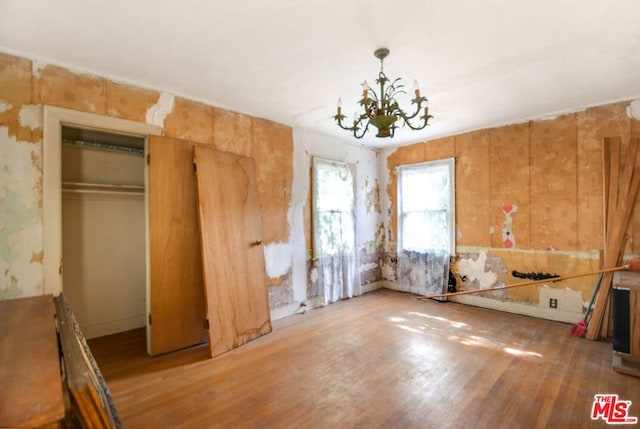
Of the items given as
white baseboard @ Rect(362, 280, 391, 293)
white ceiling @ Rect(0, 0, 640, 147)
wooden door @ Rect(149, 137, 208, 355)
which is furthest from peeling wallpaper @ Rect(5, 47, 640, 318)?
white baseboard @ Rect(362, 280, 391, 293)

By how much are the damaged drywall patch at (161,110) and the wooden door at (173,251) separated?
0.68 ft

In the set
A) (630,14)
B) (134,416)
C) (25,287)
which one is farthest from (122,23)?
(630,14)

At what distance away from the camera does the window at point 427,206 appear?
4746 mm

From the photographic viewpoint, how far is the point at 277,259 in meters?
4.04

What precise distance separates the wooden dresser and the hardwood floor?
890 millimetres

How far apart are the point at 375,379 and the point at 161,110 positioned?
3.25 m

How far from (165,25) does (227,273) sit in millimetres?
2229

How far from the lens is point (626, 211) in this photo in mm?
3236

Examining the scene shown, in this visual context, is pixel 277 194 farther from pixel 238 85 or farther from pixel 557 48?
pixel 557 48

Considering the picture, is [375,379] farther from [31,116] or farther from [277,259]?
[31,116]

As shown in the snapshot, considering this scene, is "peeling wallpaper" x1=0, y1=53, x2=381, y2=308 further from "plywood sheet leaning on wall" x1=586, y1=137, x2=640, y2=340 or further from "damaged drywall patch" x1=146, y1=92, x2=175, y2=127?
"plywood sheet leaning on wall" x1=586, y1=137, x2=640, y2=340

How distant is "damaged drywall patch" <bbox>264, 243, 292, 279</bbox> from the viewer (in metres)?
3.94

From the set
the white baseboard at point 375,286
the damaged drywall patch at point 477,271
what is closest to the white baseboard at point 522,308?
the damaged drywall patch at point 477,271

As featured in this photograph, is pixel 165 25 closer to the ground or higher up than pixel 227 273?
higher up
